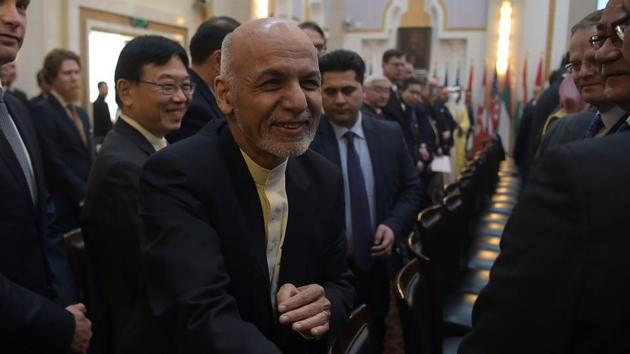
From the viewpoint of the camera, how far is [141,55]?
1934 mm

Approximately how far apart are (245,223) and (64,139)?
258cm

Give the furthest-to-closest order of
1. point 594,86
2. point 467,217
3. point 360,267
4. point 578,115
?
point 467,217 → point 360,267 → point 578,115 → point 594,86

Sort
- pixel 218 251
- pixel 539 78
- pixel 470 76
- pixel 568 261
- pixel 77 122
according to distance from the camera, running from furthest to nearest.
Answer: pixel 470 76
pixel 539 78
pixel 77 122
pixel 218 251
pixel 568 261

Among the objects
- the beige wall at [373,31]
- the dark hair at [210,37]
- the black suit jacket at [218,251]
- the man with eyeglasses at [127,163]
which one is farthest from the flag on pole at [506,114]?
the black suit jacket at [218,251]

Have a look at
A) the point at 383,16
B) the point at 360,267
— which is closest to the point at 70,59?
the point at 360,267

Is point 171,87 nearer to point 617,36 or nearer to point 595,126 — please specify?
point 617,36

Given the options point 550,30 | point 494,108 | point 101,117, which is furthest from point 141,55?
point 494,108

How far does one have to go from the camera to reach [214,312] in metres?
1.11

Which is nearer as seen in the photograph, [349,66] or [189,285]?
[189,285]

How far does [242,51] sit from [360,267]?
138 centimetres

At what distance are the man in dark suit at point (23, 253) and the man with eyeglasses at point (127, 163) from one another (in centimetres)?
13

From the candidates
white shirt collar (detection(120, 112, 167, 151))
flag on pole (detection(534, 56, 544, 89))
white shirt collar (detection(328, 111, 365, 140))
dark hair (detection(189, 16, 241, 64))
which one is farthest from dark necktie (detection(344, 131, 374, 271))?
flag on pole (detection(534, 56, 544, 89))

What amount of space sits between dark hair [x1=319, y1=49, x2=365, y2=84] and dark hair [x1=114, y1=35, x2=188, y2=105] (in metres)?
0.83

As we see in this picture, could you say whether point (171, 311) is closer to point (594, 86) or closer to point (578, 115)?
point (594, 86)
